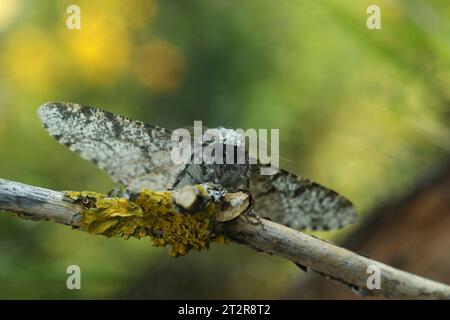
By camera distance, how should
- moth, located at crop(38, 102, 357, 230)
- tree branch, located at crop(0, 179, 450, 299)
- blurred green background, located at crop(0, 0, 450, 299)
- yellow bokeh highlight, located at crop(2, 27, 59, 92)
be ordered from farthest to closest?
yellow bokeh highlight, located at crop(2, 27, 59, 92)
blurred green background, located at crop(0, 0, 450, 299)
moth, located at crop(38, 102, 357, 230)
tree branch, located at crop(0, 179, 450, 299)

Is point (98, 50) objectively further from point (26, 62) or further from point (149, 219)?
point (149, 219)

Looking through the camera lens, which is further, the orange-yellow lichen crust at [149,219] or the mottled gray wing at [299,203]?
the mottled gray wing at [299,203]

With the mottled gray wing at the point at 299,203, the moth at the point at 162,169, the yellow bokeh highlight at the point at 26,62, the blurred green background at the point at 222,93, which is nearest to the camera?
the moth at the point at 162,169

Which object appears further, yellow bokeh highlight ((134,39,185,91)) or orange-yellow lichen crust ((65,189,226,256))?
yellow bokeh highlight ((134,39,185,91))

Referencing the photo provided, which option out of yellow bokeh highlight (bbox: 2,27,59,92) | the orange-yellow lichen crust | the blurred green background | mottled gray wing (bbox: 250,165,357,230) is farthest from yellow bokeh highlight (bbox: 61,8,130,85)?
the orange-yellow lichen crust

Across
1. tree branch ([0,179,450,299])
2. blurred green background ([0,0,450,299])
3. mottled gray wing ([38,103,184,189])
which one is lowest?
tree branch ([0,179,450,299])

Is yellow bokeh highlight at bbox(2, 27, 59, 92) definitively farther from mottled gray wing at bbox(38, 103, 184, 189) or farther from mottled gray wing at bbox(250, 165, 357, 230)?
mottled gray wing at bbox(250, 165, 357, 230)

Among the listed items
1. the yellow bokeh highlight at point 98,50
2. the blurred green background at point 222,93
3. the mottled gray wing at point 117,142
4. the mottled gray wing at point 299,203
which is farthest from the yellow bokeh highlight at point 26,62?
the mottled gray wing at point 299,203

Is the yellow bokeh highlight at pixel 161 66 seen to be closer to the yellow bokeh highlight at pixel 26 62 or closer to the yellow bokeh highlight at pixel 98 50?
the yellow bokeh highlight at pixel 98 50
